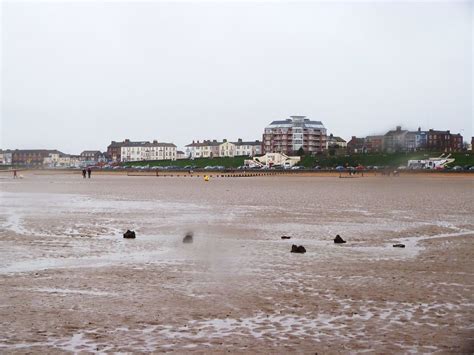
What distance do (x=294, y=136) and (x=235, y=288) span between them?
179622 mm

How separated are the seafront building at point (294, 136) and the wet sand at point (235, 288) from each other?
166 metres

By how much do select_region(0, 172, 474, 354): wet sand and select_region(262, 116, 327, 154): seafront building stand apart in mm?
166309

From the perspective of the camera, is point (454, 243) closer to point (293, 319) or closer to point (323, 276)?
point (323, 276)

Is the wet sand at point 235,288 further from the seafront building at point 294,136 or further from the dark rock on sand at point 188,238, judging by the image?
the seafront building at point 294,136

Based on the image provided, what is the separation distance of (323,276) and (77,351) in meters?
6.98

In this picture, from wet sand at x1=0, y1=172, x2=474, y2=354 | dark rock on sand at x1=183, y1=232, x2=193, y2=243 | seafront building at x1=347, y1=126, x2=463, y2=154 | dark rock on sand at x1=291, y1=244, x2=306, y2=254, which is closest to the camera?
wet sand at x1=0, y1=172, x2=474, y2=354

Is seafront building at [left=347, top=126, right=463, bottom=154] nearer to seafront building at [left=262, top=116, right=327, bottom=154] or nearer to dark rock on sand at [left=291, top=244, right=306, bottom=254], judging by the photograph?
seafront building at [left=262, top=116, right=327, bottom=154]

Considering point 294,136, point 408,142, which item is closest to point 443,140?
point 408,142

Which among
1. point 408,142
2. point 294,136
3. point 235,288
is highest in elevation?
point 294,136

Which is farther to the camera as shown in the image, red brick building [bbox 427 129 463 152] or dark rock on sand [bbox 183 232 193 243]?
red brick building [bbox 427 129 463 152]

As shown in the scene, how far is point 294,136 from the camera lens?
190750 mm

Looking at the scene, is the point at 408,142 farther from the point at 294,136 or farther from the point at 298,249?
the point at 298,249

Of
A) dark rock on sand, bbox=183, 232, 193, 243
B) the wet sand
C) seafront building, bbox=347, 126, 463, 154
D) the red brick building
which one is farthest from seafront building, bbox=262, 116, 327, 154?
dark rock on sand, bbox=183, 232, 193, 243

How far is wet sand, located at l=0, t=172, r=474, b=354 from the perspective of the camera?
899 centimetres
